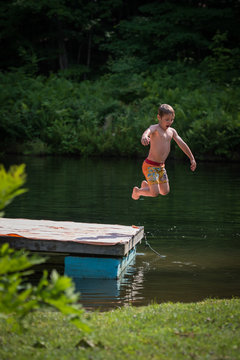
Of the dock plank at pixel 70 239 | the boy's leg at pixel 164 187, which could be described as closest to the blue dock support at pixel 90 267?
the dock plank at pixel 70 239

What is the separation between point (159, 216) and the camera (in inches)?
519

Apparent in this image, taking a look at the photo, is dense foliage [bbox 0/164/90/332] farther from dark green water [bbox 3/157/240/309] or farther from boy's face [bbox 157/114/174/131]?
boy's face [bbox 157/114/174/131]

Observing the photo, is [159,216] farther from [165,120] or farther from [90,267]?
[90,267]

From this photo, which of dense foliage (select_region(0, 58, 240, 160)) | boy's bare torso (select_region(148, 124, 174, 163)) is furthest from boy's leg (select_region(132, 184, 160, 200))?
dense foliage (select_region(0, 58, 240, 160))

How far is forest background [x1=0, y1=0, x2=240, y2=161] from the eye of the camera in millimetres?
28938

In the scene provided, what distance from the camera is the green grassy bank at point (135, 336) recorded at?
438cm

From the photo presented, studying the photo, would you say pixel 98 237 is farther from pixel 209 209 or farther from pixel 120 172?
Answer: pixel 120 172

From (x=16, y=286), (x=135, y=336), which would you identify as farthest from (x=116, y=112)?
(x=16, y=286)

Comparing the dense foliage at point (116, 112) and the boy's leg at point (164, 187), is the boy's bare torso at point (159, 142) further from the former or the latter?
the dense foliage at point (116, 112)

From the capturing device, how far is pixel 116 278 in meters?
7.77

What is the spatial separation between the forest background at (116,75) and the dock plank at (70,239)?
18.4 meters

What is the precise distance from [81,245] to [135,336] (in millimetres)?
2962

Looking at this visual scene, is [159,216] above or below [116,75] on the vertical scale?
below

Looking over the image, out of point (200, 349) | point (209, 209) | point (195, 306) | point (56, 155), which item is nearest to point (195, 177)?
point (209, 209)
